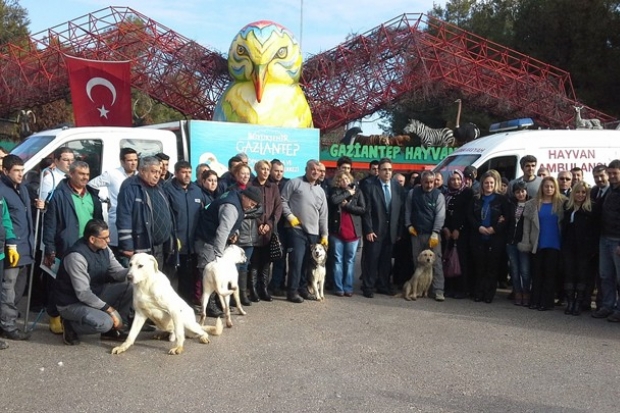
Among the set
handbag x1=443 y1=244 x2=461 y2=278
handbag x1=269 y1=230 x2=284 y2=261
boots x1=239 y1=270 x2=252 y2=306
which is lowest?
boots x1=239 y1=270 x2=252 y2=306

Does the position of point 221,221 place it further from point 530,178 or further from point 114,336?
point 530,178

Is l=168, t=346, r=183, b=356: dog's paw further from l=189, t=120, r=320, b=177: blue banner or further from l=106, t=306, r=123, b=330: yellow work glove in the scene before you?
l=189, t=120, r=320, b=177: blue banner

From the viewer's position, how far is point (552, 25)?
28.0 m

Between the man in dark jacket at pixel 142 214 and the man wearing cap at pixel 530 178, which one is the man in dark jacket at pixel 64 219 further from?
the man wearing cap at pixel 530 178

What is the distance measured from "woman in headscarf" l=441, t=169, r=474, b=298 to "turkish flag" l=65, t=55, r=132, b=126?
20.2ft

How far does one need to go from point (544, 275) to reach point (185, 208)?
4.71 metres

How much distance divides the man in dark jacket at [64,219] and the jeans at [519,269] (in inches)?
217

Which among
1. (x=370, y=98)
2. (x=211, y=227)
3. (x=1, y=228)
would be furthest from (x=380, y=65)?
(x=1, y=228)

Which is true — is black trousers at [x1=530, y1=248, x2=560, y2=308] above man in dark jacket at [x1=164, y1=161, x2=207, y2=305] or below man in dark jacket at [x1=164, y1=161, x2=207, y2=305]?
below

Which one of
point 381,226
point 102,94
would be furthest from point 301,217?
point 102,94

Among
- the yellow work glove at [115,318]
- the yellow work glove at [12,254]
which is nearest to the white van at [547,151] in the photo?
the yellow work glove at [115,318]

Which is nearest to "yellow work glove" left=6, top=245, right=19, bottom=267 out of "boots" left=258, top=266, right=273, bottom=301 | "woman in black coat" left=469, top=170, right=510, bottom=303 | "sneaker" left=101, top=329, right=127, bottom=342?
"sneaker" left=101, top=329, right=127, bottom=342

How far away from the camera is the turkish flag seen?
11.2 meters

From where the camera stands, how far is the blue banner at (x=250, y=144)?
31.4 ft
